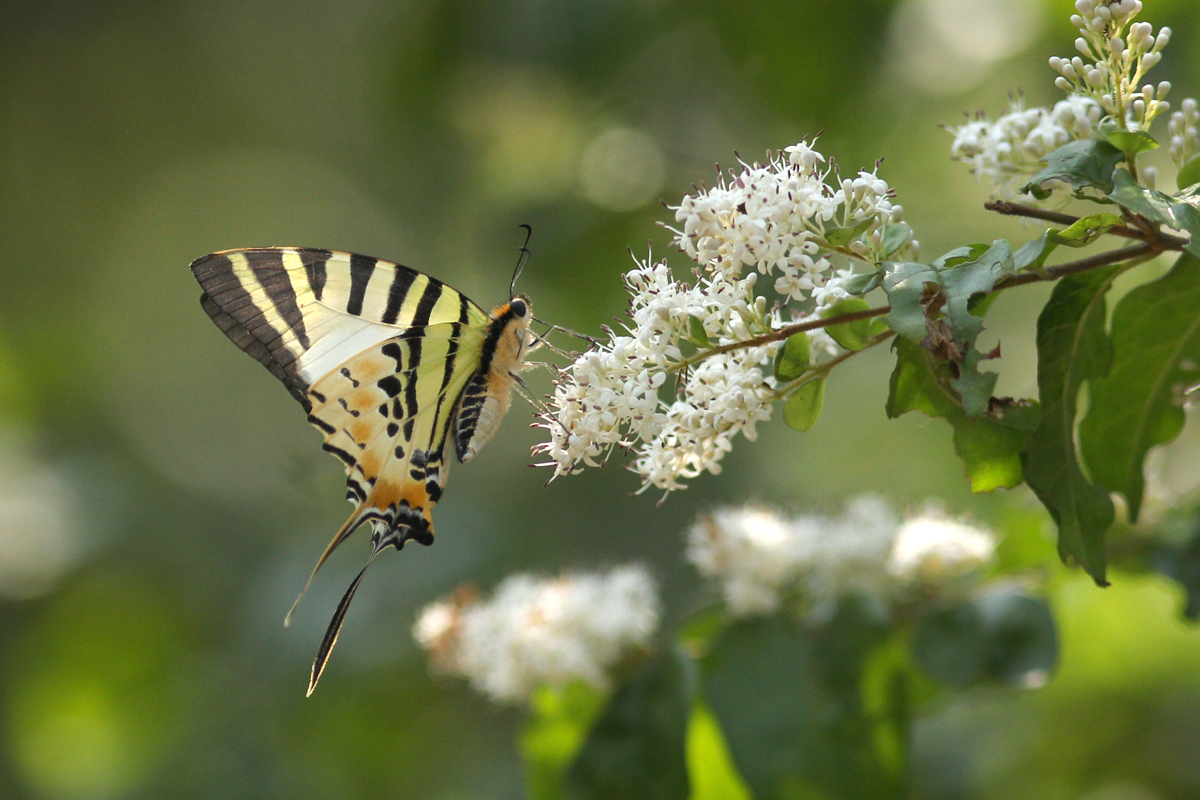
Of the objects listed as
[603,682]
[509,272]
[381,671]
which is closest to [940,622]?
[603,682]

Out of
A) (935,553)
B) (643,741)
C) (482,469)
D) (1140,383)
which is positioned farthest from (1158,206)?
(482,469)

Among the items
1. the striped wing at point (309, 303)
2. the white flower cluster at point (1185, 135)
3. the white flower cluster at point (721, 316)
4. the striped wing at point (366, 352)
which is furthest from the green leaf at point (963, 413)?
the striped wing at point (309, 303)

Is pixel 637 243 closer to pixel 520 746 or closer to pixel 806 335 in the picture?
pixel 520 746

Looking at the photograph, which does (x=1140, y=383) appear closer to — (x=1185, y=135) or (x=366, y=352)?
(x=1185, y=135)

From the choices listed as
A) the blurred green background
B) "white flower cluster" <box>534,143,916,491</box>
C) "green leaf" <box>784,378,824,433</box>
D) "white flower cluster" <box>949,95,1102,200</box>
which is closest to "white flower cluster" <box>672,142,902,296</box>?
"white flower cluster" <box>534,143,916,491</box>

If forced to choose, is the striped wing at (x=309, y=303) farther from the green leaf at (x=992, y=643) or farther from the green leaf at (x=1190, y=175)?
the green leaf at (x=1190, y=175)

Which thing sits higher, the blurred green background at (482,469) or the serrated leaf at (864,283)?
the blurred green background at (482,469)
